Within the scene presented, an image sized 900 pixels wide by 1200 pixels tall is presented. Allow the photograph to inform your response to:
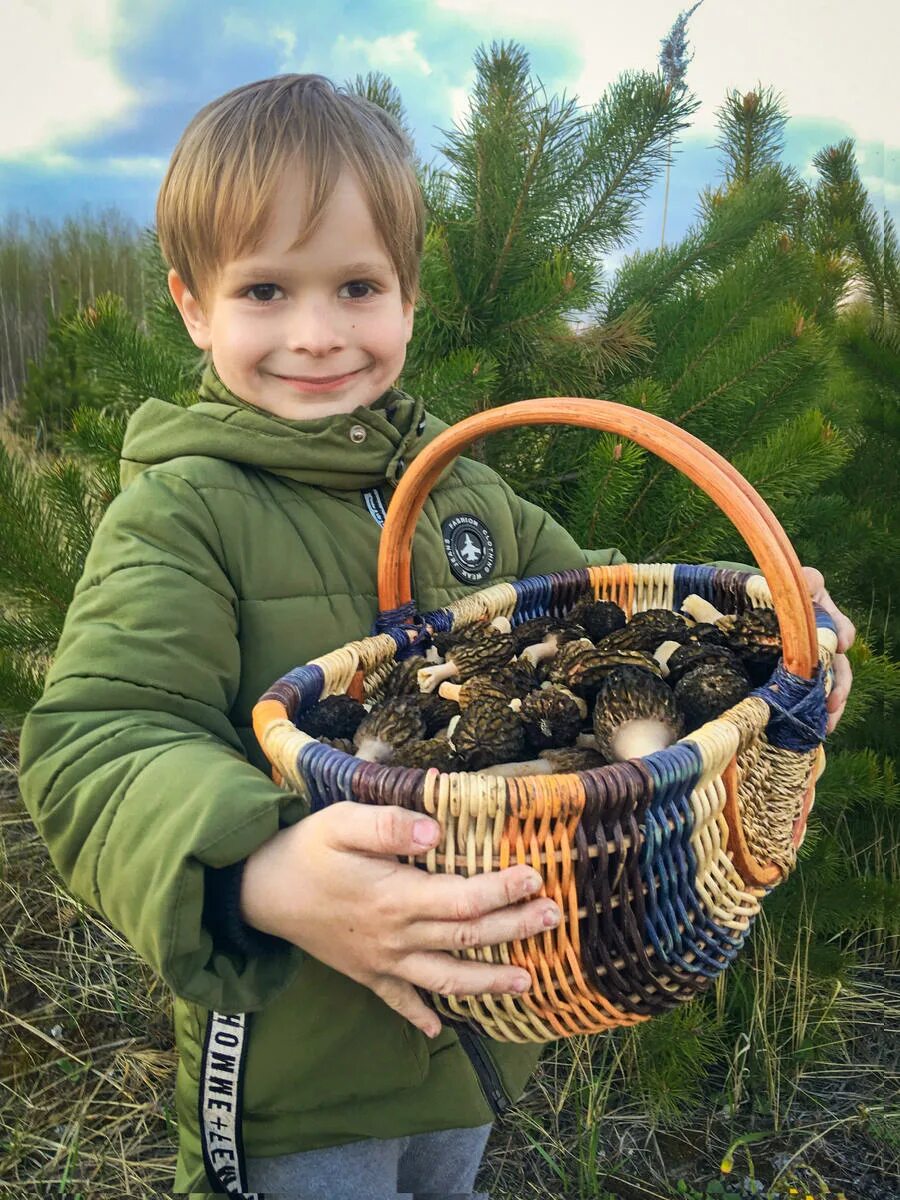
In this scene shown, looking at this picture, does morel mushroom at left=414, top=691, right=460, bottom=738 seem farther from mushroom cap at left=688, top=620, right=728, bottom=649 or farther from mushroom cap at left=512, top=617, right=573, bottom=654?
mushroom cap at left=688, top=620, right=728, bottom=649

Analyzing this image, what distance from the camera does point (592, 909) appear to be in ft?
2.72

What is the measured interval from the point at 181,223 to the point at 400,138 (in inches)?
14.7

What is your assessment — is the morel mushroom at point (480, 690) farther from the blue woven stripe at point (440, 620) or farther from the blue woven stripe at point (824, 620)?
the blue woven stripe at point (824, 620)

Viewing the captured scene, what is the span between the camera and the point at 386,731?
1.02 m

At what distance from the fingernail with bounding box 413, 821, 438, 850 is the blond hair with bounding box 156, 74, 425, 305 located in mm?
768

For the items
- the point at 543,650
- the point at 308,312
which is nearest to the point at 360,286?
the point at 308,312

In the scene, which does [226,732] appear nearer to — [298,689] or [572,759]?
[298,689]

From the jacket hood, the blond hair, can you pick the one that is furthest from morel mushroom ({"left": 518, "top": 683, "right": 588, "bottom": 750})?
the blond hair

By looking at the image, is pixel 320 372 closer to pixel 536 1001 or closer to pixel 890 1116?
pixel 536 1001

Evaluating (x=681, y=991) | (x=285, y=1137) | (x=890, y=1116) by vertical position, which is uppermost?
(x=681, y=991)

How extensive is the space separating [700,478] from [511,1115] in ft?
4.86

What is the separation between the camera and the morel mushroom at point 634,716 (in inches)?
39.6

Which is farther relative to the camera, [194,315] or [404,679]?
[194,315]

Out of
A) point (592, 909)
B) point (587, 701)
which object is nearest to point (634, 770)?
point (592, 909)
